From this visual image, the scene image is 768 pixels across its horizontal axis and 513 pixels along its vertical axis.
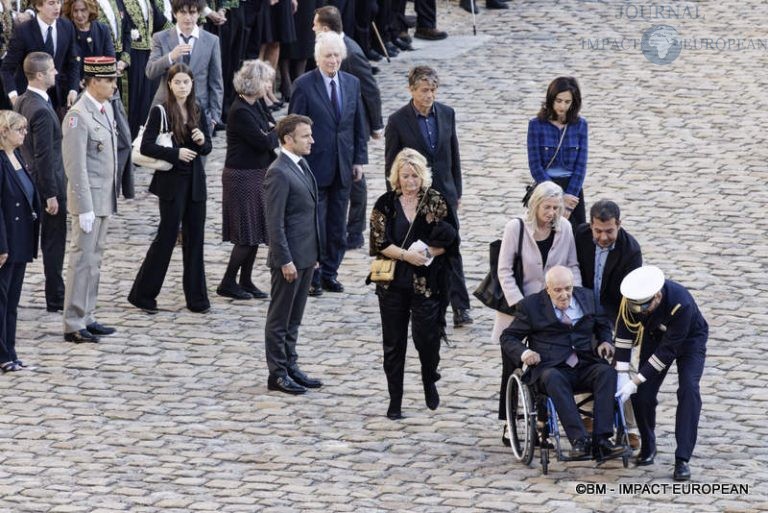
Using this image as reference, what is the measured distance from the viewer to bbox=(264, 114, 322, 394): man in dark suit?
13312 mm

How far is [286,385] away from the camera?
44.7 feet

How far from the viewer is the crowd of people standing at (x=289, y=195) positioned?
12.6 m

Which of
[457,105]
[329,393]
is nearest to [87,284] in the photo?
[329,393]

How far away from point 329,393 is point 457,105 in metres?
8.27

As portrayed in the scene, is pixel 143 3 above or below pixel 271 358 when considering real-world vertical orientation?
above

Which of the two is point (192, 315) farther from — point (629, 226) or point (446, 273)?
point (629, 226)

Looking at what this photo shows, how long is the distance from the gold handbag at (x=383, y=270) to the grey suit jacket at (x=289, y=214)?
76 centimetres

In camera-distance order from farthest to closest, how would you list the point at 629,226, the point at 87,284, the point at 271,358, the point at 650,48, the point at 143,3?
the point at 650,48 → the point at 143,3 → the point at 629,226 → the point at 87,284 → the point at 271,358

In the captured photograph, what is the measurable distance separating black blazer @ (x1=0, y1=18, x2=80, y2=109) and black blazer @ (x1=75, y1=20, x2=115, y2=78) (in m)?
0.09

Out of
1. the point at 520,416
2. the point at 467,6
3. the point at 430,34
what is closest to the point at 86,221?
the point at 520,416

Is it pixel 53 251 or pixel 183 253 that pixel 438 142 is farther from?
pixel 53 251

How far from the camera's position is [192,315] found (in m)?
15.3

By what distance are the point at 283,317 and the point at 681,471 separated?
3.11m

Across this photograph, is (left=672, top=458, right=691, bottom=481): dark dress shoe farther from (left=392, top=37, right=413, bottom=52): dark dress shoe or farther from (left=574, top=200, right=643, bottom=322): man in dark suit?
(left=392, top=37, right=413, bottom=52): dark dress shoe
